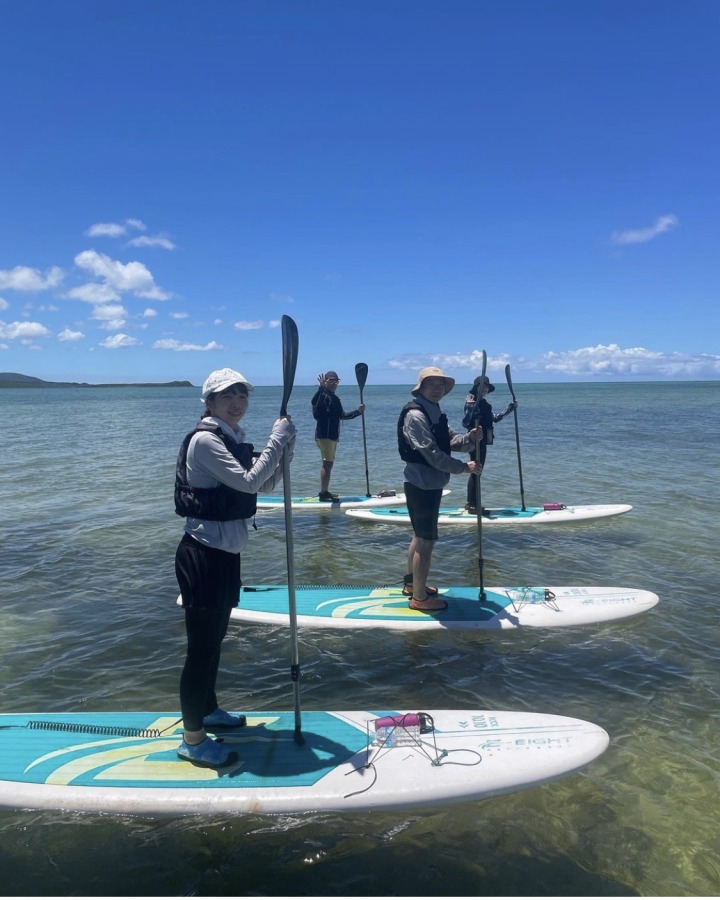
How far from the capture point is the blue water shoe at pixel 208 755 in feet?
13.3

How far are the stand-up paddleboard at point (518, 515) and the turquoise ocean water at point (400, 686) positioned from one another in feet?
1.12

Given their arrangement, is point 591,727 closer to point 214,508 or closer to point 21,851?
point 214,508

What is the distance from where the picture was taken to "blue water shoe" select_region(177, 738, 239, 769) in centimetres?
406

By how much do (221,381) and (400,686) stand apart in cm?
363

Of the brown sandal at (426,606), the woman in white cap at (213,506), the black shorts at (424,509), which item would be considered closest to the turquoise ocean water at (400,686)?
the brown sandal at (426,606)

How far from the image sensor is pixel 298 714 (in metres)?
4.34

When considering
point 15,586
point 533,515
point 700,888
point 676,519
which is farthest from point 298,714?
point 676,519

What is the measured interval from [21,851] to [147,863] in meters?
0.86

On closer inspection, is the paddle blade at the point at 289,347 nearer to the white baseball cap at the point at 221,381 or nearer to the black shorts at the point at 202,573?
the white baseball cap at the point at 221,381

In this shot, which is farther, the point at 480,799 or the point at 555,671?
the point at 555,671

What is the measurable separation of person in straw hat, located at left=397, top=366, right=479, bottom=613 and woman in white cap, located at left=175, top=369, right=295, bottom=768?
2.46 meters

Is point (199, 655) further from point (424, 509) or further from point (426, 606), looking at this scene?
point (426, 606)

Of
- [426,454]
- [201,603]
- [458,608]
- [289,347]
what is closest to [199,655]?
[201,603]

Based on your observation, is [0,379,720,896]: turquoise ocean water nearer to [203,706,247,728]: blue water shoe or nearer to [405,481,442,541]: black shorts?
[203,706,247,728]: blue water shoe
